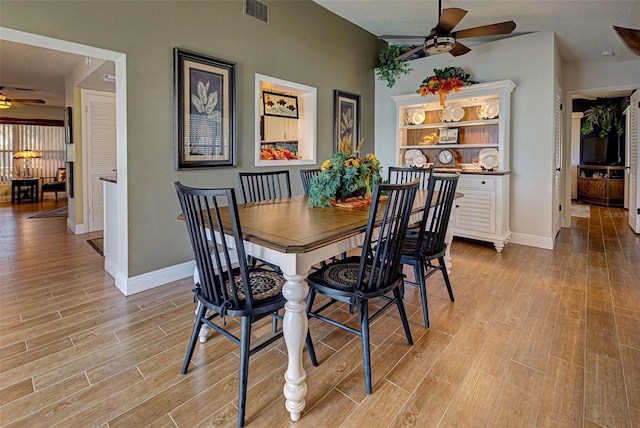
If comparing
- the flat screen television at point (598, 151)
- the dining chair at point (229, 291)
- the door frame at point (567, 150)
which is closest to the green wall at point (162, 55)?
the dining chair at point (229, 291)

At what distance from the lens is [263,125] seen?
5.05 m

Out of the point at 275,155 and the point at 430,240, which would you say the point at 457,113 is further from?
the point at 430,240

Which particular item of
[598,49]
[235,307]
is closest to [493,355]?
[235,307]

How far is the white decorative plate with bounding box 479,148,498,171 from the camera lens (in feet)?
15.4

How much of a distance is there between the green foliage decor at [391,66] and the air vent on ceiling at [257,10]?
7.18ft

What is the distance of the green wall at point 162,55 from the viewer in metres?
2.58

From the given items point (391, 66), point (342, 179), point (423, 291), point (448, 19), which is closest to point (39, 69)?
point (391, 66)

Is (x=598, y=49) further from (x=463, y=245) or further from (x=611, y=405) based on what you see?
(x=611, y=405)

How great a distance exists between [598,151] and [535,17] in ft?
20.9

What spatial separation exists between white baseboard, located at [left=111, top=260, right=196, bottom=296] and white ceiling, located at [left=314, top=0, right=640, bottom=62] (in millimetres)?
3713

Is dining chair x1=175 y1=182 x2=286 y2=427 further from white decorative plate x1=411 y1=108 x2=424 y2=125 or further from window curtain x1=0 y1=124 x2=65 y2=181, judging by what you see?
window curtain x1=0 y1=124 x2=65 y2=181

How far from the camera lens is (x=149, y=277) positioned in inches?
121

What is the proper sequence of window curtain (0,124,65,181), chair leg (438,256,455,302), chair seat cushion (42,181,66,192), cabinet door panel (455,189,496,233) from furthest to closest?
window curtain (0,124,65,181) < chair seat cushion (42,181,66,192) < cabinet door panel (455,189,496,233) < chair leg (438,256,455,302)

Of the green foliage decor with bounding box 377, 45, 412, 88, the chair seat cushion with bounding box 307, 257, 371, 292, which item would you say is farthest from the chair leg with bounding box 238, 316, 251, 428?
the green foliage decor with bounding box 377, 45, 412, 88
